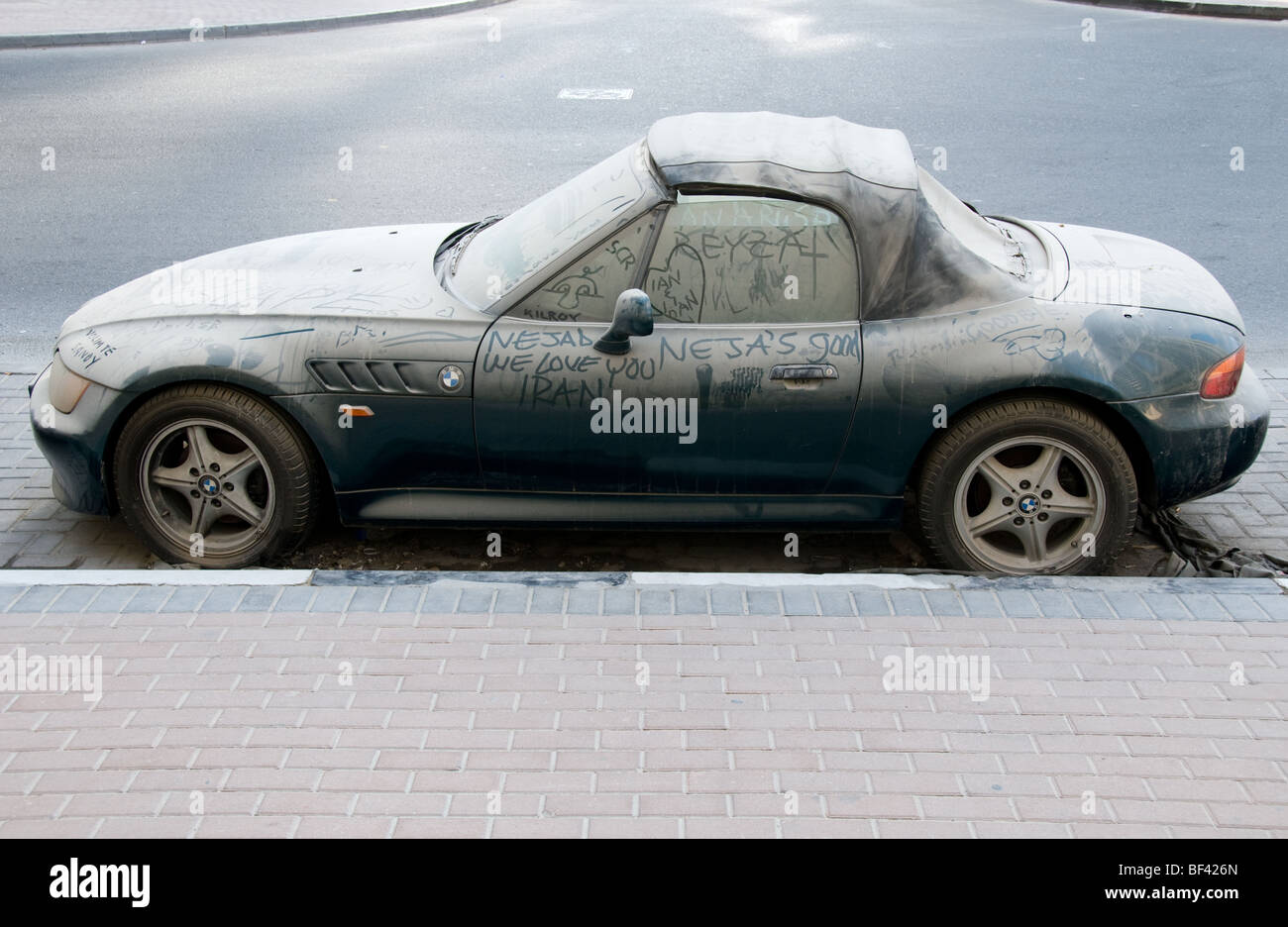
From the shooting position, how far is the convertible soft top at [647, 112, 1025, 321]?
491 centimetres

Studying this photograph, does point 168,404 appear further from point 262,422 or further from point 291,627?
point 291,627

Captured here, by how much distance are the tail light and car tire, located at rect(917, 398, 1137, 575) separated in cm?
41

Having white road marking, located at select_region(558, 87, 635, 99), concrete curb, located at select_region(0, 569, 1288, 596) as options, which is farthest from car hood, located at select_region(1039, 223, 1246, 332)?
white road marking, located at select_region(558, 87, 635, 99)

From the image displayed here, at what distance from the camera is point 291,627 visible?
4.55 m

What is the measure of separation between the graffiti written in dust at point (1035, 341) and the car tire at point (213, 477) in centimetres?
270

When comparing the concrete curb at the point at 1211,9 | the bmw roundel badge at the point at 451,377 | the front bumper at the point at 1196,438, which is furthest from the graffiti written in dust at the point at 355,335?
the concrete curb at the point at 1211,9

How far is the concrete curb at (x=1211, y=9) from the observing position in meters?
16.9

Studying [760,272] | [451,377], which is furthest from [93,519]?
[760,272]

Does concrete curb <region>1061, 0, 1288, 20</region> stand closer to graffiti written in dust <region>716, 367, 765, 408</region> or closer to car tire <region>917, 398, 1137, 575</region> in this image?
car tire <region>917, 398, 1137, 575</region>

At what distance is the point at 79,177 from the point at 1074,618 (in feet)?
29.5

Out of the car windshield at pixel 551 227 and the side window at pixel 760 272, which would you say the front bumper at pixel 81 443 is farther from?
the side window at pixel 760 272

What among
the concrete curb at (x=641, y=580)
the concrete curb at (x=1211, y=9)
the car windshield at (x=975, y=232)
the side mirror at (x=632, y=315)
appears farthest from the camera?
the concrete curb at (x=1211, y=9)

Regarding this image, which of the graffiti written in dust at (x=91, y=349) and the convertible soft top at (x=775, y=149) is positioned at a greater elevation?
the convertible soft top at (x=775, y=149)
